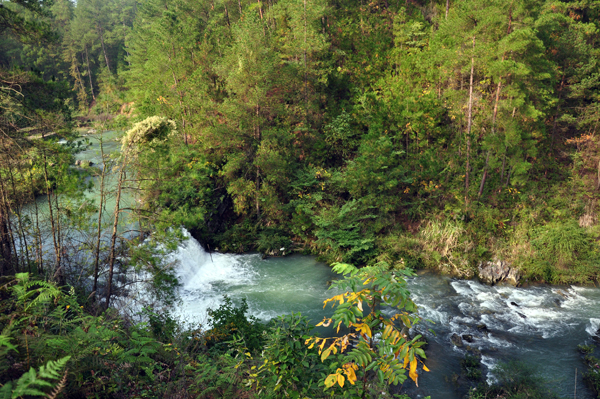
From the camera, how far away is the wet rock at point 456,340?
10.2 meters

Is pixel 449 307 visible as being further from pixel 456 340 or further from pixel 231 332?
pixel 231 332

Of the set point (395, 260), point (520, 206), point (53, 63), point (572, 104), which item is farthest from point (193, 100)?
point (53, 63)

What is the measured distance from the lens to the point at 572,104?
17875mm

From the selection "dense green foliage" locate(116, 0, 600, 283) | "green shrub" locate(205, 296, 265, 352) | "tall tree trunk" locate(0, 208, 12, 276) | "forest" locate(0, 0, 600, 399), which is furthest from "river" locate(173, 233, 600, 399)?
"tall tree trunk" locate(0, 208, 12, 276)

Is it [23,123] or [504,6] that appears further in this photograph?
[504,6]

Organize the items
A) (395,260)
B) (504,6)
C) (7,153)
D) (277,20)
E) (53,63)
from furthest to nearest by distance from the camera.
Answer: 1. (53,63)
2. (277,20)
3. (395,260)
4. (504,6)
5. (7,153)

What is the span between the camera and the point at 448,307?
39.7ft

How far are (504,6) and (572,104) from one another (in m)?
8.03

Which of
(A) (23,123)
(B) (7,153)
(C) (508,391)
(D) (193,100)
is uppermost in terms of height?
(D) (193,100)

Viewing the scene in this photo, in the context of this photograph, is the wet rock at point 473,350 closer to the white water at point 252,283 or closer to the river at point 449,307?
the river at point 449,307

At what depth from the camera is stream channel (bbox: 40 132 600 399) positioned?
9.36m

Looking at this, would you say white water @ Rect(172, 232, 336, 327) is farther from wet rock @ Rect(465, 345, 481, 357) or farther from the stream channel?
wet rock @ Rect(465, 345, 481, 357)

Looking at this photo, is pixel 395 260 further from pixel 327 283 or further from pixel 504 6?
pixel 504 6

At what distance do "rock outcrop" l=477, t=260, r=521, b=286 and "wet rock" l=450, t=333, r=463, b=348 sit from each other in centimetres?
424
